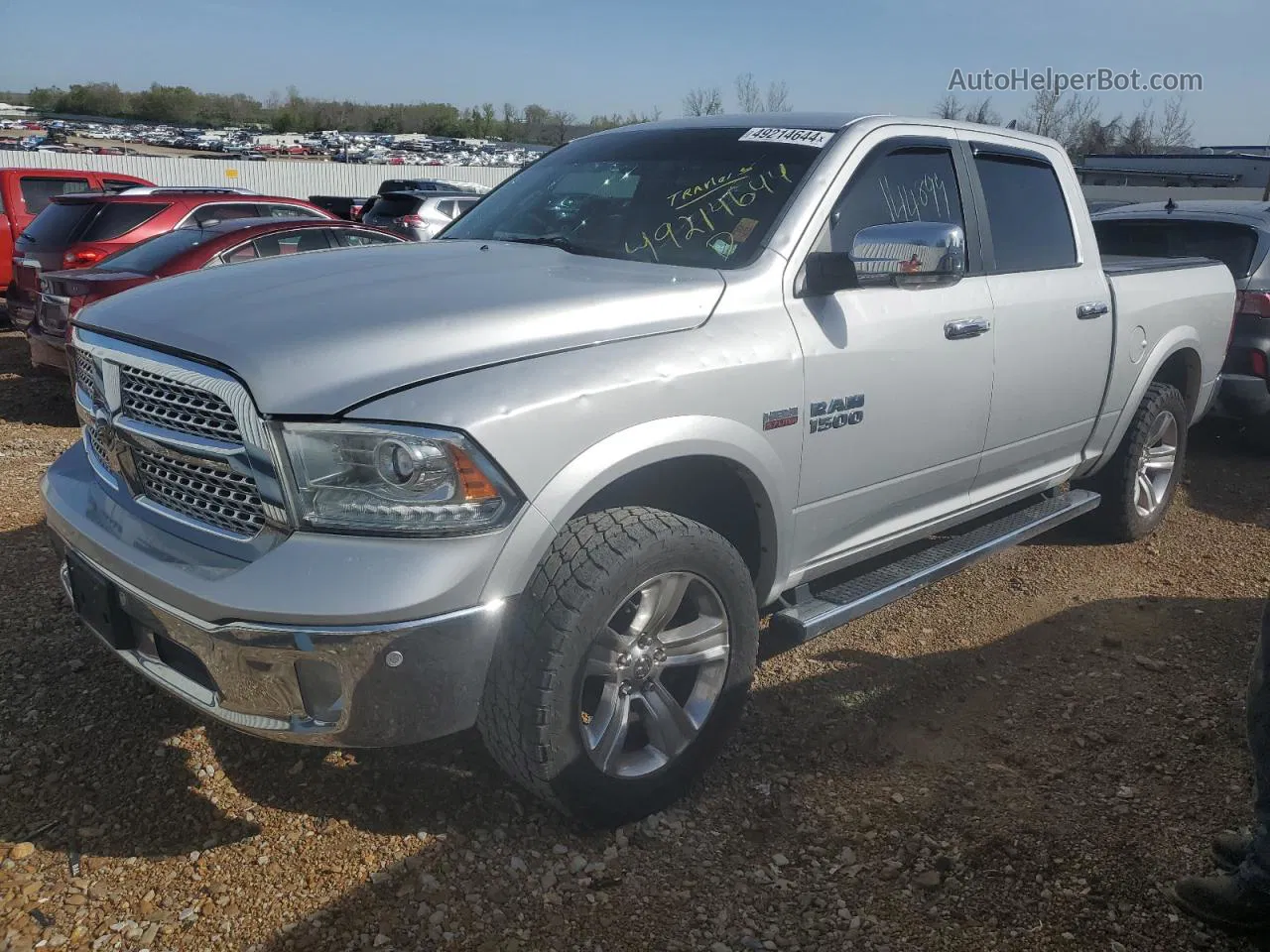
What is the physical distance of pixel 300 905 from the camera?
2.48 metres

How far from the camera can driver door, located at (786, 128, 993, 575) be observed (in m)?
3.12

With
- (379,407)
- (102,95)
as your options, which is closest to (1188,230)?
(379,407)

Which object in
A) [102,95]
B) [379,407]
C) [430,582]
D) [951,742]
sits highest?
[102,95]

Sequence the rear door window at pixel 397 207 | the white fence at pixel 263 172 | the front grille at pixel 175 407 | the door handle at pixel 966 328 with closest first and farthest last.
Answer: the front grille at pixel 175 407 < the door handle at pixel 966 328 < the rear door window at pixel 397 207 < the white fence at pixel 263 172

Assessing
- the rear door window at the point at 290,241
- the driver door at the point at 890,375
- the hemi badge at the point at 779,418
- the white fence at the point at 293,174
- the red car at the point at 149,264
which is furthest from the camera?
the white fence at the point at 293,174

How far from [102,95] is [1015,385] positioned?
339 ft

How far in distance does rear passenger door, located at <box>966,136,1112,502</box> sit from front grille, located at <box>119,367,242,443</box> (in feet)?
8.87

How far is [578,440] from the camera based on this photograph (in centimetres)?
244

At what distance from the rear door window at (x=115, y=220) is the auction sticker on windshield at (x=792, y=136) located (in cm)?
769

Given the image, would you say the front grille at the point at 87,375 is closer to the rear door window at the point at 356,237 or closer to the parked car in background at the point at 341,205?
the rear door window at the point at 356,237

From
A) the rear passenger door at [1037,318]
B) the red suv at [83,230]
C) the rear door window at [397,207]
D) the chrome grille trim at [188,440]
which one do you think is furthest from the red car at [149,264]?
the rear door window at [397,207]

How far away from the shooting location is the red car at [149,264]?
6.79 m

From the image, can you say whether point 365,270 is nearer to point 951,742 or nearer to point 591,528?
point 591,528

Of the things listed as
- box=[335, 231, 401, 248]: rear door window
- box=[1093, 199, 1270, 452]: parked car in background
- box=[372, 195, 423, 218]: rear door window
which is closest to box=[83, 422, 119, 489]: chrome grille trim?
box=[335, 231, 401, 248]: rear door window
